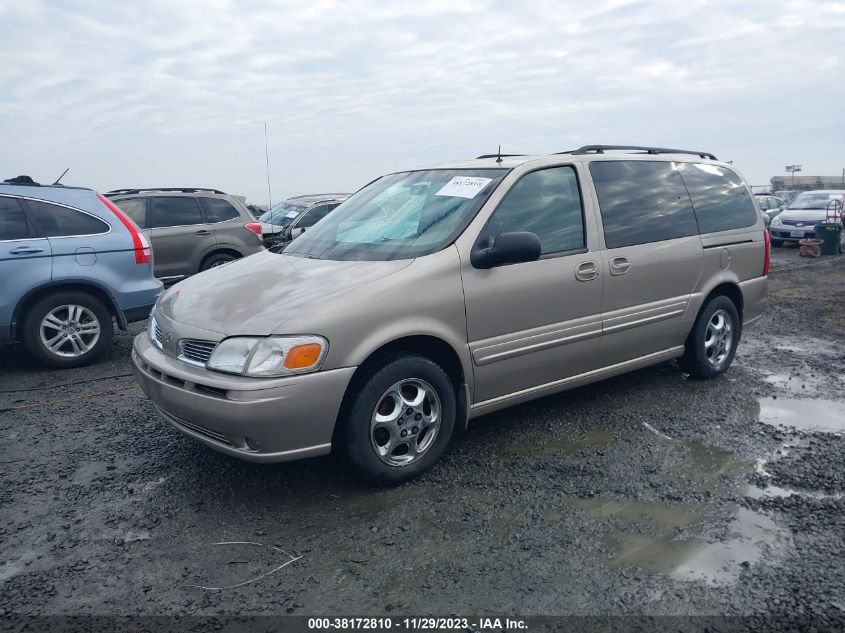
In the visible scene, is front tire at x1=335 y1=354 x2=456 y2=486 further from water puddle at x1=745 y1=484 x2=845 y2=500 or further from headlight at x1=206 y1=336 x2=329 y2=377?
water puddle at x1=745 y1=484 x2=845 y2=500

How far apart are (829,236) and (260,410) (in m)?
16.7

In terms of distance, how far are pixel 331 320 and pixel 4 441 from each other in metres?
2.69

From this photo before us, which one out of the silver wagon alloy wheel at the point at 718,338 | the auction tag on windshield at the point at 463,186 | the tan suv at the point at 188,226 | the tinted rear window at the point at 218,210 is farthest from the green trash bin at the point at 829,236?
the auction tag on windshield at the point at 463,186

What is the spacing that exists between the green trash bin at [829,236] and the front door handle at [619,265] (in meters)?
14.1

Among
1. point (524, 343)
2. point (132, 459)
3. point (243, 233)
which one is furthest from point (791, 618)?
point (243, 233)

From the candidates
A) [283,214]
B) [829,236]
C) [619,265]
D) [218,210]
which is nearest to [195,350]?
[619,265]

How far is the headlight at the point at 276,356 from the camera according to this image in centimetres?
332

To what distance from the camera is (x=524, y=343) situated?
4188 millimetres

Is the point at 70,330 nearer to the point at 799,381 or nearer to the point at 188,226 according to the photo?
the point at 188,226

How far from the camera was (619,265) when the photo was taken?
4.69 m

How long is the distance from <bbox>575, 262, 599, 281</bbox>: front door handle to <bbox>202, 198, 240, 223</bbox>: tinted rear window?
24.4 feet

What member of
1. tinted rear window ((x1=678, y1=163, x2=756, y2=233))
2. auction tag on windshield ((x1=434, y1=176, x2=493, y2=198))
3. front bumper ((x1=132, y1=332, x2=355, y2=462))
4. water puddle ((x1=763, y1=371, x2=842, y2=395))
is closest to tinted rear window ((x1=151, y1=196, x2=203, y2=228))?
auction tag on windshield ((x1=434, y1=176, x2=493, y2=198))

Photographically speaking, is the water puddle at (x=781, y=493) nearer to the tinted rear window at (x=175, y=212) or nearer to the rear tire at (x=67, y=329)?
the rear tire at (x=67, y=329)

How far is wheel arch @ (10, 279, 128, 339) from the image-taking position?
6078 millimetres
